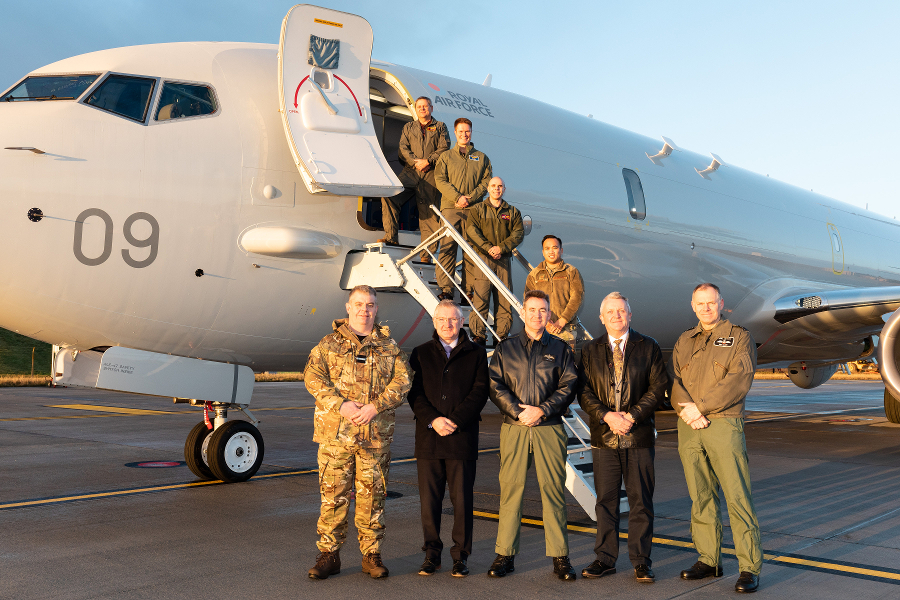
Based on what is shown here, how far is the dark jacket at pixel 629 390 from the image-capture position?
5180 mm

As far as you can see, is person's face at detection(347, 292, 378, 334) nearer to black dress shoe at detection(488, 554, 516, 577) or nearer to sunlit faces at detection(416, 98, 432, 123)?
black dress shoe at detection(488, 554, 516, 577)

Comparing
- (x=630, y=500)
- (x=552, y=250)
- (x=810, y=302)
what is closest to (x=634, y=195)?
(x=810, y=302)

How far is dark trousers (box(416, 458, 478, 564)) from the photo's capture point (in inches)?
201

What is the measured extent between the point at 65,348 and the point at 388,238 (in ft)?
10.6

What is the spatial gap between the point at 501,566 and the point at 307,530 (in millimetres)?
1964

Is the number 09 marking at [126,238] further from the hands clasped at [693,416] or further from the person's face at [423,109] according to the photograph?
the hands clasped at [693,416]

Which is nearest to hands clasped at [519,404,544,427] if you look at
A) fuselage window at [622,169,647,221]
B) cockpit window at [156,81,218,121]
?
cockpit window at [156,81,218,121]

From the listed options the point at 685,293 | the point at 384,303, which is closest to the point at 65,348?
the point at 384,303

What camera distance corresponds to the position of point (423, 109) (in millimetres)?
7961

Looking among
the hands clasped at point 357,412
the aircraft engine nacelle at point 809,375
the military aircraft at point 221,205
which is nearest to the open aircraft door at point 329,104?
the military aircraft at point 221,205

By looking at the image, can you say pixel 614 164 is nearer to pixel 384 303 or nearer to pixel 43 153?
pixel 384 303

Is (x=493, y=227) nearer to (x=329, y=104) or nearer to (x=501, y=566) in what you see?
(x=329, y=104)

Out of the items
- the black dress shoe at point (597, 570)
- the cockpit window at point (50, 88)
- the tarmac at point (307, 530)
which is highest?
the cockpit window at point (50, 88)

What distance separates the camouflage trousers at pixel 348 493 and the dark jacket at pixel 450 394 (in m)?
0.32
